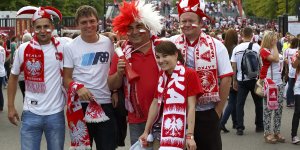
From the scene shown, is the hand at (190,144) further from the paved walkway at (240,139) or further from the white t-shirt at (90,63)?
the paved walkway at (240,139)

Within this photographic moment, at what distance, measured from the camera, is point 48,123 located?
6.21m

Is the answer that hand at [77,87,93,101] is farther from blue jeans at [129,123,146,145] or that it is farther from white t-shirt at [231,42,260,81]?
white t-shirt at [231,42,260,81]

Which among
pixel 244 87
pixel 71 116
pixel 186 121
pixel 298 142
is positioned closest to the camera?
pixel 186 121

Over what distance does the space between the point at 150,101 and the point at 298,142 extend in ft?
17.3

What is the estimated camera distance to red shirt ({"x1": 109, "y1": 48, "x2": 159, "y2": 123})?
569 centimetres

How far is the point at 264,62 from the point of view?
10.4 meters

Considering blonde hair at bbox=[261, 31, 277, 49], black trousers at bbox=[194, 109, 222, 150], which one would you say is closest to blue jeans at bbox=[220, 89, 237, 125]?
blonde hair at bbox=[261, 31, 277, 49]

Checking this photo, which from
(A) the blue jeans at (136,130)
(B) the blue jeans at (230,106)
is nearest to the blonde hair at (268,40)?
(B) the blue jeans at (230,106)

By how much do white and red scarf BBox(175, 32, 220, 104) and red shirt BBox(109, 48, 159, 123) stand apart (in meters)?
0.30

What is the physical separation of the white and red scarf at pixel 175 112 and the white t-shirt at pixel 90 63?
0.98 metres

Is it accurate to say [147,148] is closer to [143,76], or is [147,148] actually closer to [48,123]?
[143,76]

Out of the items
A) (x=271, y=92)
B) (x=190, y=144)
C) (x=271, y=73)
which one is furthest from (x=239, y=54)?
(x=190, y=144)

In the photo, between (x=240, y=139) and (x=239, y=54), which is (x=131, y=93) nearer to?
(x=240, y=139)

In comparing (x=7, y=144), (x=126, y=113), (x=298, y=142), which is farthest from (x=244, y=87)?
(x=126, y=113)
